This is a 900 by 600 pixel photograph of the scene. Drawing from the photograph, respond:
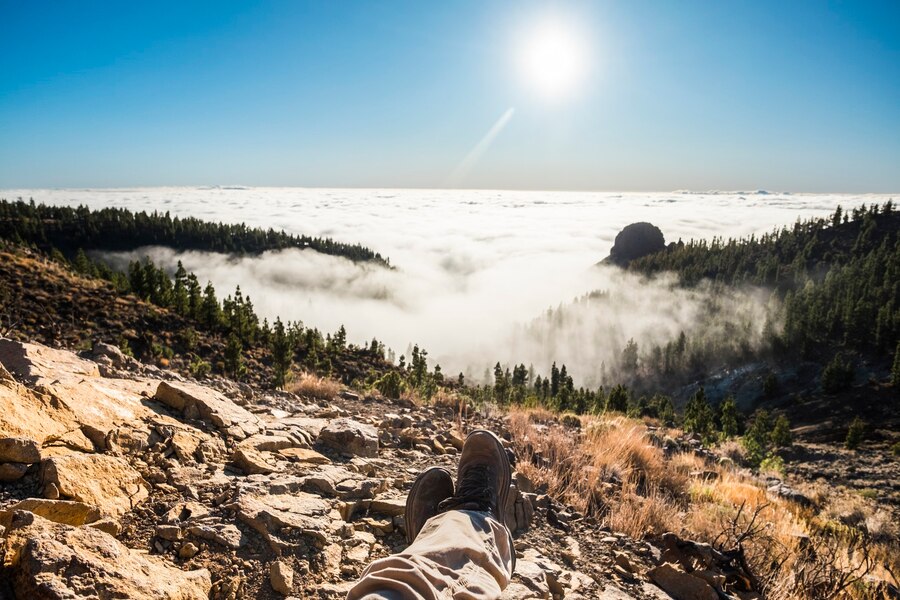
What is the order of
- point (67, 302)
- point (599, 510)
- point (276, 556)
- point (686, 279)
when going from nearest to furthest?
point (276, 556), point (599, 510), point (67, 302), point (686, 279)

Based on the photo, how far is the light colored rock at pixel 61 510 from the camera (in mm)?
2170

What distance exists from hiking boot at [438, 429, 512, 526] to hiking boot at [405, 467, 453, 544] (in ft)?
0.36

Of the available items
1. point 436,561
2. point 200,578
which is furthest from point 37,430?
point 436,561

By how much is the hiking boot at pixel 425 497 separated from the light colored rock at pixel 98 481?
175 cm

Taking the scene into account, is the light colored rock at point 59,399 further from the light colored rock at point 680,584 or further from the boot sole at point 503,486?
the light colored rock at point 680,584

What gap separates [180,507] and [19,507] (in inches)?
31.1

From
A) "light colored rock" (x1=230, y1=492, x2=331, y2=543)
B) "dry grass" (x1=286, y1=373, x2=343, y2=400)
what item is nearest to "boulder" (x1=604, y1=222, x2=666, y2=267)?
"dry grass" (x1=286, y1=373, x2=343, y2=400)

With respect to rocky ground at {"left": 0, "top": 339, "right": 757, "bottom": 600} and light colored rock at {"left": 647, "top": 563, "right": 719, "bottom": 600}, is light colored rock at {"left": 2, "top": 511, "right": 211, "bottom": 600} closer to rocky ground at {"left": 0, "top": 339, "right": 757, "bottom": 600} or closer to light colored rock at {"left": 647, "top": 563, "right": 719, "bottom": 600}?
rocky ground at {"left": 0, "top": 339, "right": 757, "bottom": 600}

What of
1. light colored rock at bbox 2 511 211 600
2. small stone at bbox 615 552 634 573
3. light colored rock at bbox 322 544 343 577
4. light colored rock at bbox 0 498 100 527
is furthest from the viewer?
small stone at bbox 615 552 634 573

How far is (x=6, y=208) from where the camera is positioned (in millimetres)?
114375

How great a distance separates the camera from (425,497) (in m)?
3.21

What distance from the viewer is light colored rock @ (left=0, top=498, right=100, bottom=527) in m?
2.17

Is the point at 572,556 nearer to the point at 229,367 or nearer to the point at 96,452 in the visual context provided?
the point at 96,452

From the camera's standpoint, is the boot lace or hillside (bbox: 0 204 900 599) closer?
hillside (bbox: 0 204 900 599)
